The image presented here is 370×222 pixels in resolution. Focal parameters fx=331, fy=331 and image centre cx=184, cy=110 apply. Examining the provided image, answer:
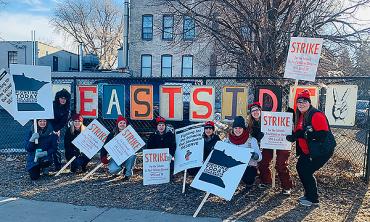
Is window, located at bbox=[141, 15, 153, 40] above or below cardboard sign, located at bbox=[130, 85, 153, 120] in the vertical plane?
above

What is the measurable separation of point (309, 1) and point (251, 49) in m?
1.65

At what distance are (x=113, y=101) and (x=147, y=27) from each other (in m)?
21.3

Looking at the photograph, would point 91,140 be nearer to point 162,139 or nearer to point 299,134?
point 162,139

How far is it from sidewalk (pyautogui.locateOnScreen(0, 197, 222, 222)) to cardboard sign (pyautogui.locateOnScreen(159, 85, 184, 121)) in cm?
243

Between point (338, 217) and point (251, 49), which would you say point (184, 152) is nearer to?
point (338, 217)

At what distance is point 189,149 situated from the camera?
19.0 ft

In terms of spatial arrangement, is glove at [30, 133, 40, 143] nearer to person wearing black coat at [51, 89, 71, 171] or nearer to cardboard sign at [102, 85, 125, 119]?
person wearing black coat at [51, 89, 71, 171]

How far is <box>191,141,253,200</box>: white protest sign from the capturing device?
4.80m

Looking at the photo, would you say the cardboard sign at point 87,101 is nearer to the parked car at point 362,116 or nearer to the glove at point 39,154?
the glove at point 39,154

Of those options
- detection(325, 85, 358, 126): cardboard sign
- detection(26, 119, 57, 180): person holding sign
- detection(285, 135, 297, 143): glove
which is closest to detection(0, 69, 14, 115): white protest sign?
detection(26, 119, 57, 180): person holding sign

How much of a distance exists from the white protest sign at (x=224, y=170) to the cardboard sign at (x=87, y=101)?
11.0 ft

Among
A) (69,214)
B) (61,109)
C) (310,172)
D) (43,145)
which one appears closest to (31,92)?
(61,109)

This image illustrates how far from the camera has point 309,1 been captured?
7.51m

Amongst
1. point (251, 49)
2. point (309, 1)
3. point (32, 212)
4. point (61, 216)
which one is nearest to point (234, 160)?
point (61, 216)
